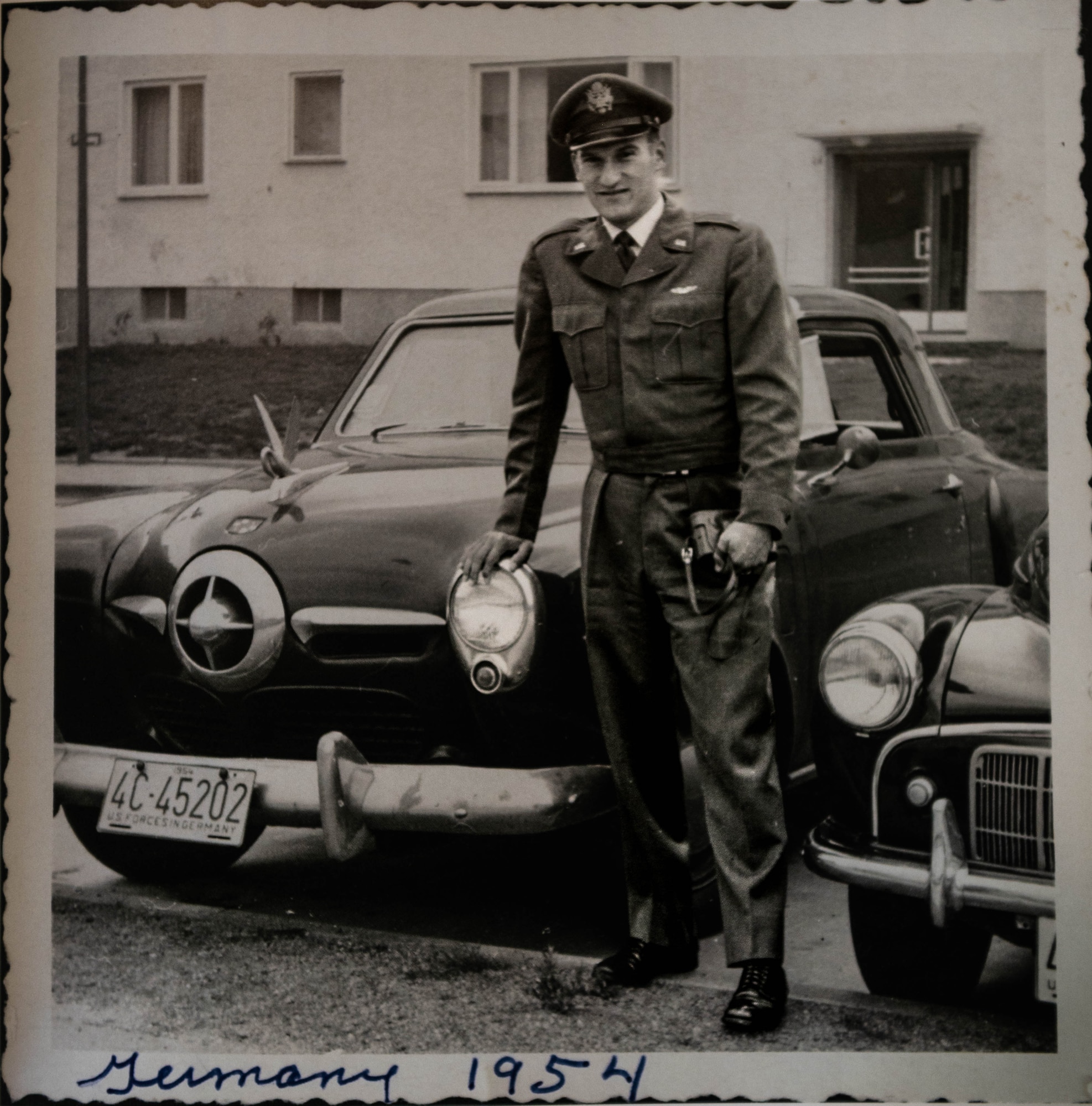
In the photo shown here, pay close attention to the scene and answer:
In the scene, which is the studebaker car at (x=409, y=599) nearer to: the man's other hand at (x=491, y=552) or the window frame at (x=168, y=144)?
the man's other hand at (x=491, y=552)

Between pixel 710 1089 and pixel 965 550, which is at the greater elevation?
pixel 965 550

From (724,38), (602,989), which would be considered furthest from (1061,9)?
(602,989)

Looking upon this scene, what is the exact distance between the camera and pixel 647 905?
286 centimetres

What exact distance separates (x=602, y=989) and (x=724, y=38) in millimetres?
2269

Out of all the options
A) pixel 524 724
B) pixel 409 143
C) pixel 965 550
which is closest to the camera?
pixel 524 724

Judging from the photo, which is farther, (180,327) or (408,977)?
(180,327)

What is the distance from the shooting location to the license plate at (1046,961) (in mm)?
2779

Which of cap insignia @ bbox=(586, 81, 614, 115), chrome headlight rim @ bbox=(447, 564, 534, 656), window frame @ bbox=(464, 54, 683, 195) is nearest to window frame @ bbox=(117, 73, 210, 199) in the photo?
window frame @ bbox=(464, 54, 683, 195)

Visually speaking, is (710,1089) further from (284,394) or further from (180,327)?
(180,327)

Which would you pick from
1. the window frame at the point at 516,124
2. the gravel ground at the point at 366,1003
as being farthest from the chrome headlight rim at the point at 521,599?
the window frame at the point at 516,124

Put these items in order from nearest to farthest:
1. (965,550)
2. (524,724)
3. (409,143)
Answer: (524,724), (965,550), (409,143)

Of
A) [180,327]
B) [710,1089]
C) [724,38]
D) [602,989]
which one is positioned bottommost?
[710,1089]

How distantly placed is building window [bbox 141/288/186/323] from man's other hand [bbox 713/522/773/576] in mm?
1569

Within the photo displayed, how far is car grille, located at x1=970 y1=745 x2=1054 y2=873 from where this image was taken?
103 inches
